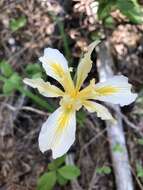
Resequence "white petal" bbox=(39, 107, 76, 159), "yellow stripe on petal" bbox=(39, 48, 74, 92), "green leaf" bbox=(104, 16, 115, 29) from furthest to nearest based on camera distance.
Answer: "green leaf" bbox=(104, 16, 115, 29) < "yellow stripe on petal" bbox=(39, 48, 74, 92) < "white petal" bbox=(39, 107, 76, 159)

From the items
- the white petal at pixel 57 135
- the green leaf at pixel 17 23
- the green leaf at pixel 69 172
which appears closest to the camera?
the white petal at pixel 57 135

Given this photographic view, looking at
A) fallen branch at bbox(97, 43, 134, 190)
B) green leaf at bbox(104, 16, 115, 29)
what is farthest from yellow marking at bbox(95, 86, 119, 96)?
green leaf at bbox(104, 16, 115, 29)

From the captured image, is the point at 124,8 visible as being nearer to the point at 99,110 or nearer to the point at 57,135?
the point at 99,110

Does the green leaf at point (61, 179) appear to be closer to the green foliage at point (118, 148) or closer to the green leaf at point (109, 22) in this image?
the green foliage at point (118, 148)

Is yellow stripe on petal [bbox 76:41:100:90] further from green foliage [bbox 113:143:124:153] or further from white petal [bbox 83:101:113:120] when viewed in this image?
green foliage [bbox 113:143:124:153]

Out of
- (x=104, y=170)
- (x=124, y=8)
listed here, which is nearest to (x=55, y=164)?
(x=104, y=170)

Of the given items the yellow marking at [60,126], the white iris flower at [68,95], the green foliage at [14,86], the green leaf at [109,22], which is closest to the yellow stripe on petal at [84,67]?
the white iris flower at [68,95]

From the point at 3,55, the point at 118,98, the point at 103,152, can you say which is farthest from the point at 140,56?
the point at 118,98

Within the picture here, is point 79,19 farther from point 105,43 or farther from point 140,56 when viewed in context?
point 140,56
